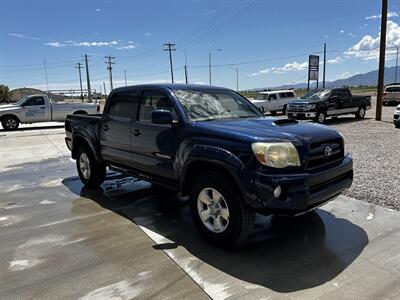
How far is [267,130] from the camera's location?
4234mm

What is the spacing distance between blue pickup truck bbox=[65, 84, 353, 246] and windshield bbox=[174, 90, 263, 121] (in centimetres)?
1

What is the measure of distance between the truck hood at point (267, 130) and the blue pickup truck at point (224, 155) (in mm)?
11

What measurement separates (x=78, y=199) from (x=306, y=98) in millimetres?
16004

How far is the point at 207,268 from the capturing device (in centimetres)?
383

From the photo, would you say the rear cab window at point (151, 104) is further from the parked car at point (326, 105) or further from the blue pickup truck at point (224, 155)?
the parked car at point (326, 105)

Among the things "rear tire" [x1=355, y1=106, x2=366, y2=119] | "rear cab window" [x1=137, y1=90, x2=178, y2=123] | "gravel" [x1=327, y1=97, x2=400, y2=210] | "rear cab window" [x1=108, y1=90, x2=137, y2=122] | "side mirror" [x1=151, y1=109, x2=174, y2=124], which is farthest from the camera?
"rear tire" [x1=355, y1=106, x2=366, y2=119]

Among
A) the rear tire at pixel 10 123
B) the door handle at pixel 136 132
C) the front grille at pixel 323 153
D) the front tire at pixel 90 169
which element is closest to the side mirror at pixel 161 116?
the door handle at pixel 136 132

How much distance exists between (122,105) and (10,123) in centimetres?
1673

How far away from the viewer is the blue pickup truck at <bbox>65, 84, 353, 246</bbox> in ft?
12.6

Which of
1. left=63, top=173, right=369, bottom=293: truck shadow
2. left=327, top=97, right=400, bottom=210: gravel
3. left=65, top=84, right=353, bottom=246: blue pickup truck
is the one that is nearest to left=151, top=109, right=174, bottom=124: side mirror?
left=65, top=84, right=353, bottom=246: blue pickup truck

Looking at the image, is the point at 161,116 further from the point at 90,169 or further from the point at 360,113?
the point at 360,113

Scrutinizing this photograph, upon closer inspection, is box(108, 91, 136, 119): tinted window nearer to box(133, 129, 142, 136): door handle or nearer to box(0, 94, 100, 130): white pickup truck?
box(133, 129, 142, 136): door handle

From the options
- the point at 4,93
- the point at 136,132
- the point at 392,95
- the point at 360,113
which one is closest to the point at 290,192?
the point at 136,132

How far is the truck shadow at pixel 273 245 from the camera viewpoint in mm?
3668
